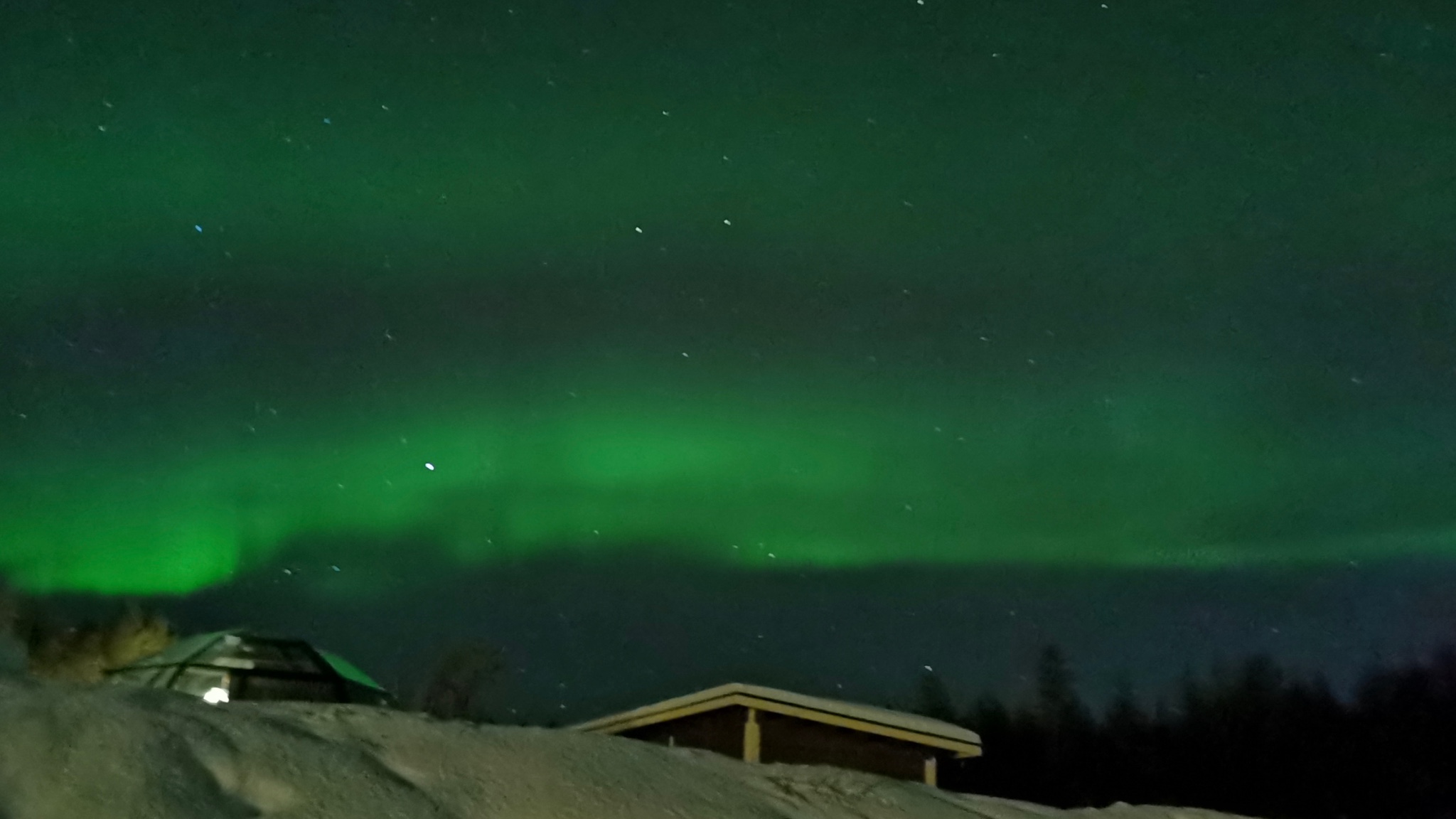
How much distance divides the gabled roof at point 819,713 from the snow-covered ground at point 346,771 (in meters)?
9.16

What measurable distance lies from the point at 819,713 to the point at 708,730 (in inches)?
61.0

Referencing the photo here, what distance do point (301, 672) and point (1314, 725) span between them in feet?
104

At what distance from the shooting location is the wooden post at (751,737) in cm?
→ 1766

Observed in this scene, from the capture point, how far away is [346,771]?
664cm

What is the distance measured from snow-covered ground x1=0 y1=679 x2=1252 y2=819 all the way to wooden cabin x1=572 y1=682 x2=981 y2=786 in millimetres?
9249

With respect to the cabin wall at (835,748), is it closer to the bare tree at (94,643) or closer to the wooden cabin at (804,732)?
the wooden cabin at (804,732)

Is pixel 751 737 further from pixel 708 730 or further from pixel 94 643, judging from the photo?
pixel 94 643

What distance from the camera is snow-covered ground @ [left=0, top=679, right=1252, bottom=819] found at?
596 cm

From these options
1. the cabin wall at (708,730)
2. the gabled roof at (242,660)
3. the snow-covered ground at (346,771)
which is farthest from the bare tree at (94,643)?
the snow-covered ground at (346,771)

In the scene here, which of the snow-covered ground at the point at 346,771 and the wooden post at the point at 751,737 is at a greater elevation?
the wooden post at the point at 751,737

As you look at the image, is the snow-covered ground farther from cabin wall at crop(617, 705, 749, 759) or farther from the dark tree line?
the dark tree line

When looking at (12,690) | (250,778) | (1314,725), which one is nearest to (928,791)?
(250,778)

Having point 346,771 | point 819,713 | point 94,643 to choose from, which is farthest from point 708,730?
point 94,643

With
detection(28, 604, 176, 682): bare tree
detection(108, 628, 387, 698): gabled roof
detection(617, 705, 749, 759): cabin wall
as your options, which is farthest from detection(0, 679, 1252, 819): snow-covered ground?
detection(28, 604, 176, 682): bare tree
